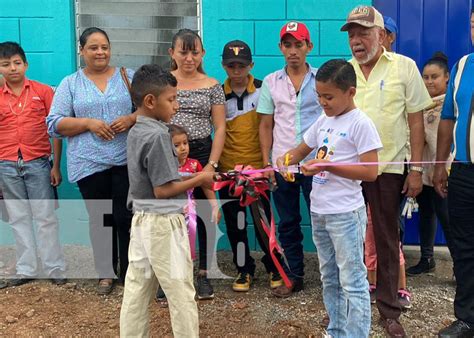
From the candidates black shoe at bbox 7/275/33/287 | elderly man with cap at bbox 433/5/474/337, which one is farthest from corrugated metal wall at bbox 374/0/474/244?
black shoe at bbox 7/275/33/287

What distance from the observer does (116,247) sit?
4332mm

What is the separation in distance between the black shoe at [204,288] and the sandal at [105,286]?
70cm

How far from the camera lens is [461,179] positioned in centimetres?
327

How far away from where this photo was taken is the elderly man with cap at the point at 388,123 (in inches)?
131

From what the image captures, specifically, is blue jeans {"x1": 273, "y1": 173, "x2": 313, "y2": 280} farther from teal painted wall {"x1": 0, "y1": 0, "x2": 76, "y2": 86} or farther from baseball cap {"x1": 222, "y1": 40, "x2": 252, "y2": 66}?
teal painted wall {"x1": 0, "y1": 0, "x2": 76, "y2": 86}

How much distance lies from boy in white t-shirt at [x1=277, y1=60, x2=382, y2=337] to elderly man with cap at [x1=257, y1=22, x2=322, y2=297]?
2.77 ft

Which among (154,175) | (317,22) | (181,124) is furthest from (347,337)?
(317,22)

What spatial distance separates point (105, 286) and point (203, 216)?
957 millimetres

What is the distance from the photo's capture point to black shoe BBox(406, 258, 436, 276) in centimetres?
452

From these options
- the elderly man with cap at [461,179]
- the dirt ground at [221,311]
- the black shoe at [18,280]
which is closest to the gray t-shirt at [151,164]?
the dirt ground at [221,311]

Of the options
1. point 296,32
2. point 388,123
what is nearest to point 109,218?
point 296,32

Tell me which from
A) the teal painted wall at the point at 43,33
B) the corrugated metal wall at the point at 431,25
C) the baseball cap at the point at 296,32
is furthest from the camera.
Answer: the teal painted wall at the point at 43,33

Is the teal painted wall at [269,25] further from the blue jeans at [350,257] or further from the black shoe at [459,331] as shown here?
the black shoe at [459,331]

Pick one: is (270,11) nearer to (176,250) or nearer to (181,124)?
(181,124)
